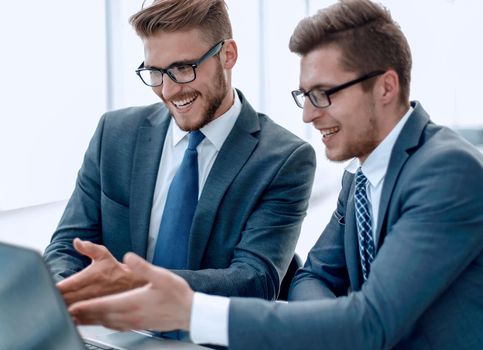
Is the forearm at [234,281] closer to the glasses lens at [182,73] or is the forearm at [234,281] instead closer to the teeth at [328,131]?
the teeth at [328,131]

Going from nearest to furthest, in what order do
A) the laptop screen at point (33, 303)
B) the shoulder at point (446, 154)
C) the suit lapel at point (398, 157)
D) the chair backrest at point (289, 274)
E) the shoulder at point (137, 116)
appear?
the laptop screen at point (33, 303) → the shoulder at point (446, 154) → the suit lapel at point (398, 157) → the chair backrest at point (289, 274) → the shoulder at point (137, 116)

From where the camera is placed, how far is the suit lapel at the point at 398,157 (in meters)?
1.33

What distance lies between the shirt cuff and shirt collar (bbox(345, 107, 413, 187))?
0.50 m

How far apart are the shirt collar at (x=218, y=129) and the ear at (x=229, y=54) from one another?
0.44 feet

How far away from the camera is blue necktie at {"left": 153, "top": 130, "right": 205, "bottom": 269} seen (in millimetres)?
1806

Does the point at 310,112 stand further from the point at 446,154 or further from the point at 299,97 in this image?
the point at 446,154

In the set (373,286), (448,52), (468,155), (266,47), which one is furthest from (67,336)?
(448,52)

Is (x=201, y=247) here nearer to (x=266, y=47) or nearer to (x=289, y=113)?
(x=266, y=47)

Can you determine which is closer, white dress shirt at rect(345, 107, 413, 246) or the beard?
white dress shirt at rect(345, 107, 413, 246)

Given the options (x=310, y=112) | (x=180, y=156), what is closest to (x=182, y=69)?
(x=180, y=156)

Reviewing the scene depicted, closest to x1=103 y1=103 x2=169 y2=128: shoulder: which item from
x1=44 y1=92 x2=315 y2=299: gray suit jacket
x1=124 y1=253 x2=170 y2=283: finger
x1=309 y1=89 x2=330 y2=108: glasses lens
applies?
x1=44 y1=92 x2=315 y2=299: gray suit jacket

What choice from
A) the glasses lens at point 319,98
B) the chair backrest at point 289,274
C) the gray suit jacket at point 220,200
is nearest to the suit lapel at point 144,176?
the gray suit jacket at point 220,200

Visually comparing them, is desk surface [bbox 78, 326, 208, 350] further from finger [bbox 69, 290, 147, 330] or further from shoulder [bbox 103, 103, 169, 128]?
shoulder [bbox 103, 103, 169, 128]

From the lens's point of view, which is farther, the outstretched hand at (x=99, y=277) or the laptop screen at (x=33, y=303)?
the outstretched hand at (x=99, y=277)
